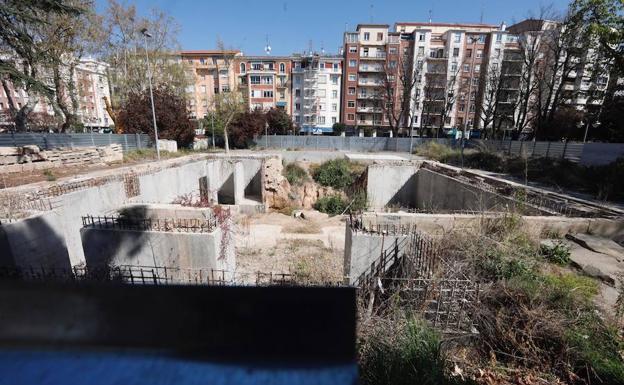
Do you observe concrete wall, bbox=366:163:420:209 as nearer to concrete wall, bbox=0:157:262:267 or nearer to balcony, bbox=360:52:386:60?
concrete wall, bbox=0:157:262:267

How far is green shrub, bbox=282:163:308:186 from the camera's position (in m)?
19.0

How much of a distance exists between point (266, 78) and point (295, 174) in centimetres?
3000

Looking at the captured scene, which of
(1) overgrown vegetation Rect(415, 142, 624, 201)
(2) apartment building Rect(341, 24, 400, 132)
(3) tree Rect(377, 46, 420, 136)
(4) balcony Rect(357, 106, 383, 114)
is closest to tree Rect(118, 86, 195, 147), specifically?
(1) overgrown vegetation Rect(415, 142, 624, 201)

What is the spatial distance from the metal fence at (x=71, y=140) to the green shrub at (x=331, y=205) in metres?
15.1

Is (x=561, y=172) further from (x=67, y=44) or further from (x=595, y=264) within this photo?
(x=67, y=44)

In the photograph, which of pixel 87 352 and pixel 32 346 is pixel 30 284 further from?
pixel 87 352

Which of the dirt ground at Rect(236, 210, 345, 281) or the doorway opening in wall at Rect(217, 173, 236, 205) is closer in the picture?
the dirt ground at Rect(236, 210, 345, 281)

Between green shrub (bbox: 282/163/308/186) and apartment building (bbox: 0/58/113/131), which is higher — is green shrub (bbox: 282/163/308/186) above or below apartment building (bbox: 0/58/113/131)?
below

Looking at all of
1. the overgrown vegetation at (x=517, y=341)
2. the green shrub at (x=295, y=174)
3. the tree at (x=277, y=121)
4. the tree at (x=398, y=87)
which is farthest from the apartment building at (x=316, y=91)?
the overgrown vegetation at (x=517, y=341)

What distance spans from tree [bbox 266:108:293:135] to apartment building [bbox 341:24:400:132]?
12.7 m

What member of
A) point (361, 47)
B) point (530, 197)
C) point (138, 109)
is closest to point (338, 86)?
point (361, 47)

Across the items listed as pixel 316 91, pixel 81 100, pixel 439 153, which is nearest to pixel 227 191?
pixel 439 153

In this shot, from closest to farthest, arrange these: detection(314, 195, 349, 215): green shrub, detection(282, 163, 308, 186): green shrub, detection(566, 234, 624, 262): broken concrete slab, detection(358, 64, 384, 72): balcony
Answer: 1. detection(566, 234, 624, 262): broken concrete slab
2. detection(314, 195, 349, 215): green shrub
3. detection(282, 163, 308, 186): green shrub
4. detection(358, 64, 384, 72): balcony

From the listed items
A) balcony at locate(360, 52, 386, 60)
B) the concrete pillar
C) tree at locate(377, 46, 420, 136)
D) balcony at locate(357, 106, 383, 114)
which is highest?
balcony at locate(360, 52, 386, 60)
